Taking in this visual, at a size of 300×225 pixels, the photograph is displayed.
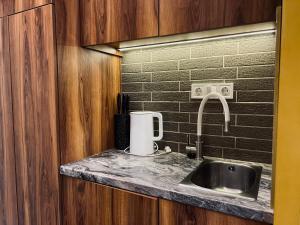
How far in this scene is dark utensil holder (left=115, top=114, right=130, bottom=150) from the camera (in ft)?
5.05

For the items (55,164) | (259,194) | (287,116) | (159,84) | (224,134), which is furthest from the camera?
(159,84)

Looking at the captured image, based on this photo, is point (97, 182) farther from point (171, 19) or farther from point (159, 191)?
point (171, 19)

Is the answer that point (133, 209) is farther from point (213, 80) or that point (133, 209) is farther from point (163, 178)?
point (213, 80)

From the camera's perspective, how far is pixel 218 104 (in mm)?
1341

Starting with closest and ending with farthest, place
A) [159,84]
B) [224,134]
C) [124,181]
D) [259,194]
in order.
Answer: [259,194], [124,181], [224,134], [159,84]

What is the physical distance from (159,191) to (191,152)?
0.51 m

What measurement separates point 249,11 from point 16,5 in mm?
1259

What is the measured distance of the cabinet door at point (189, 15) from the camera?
3.19 feet

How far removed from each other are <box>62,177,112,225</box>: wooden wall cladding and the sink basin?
0.46m

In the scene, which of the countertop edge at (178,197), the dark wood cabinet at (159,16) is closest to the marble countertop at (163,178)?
the countertop edge at (178,197)

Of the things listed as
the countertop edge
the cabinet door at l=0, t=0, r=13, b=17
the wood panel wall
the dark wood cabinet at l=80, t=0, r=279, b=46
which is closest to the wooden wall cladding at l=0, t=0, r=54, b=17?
the cabinet door at l=0, t=0, r=13, b=17

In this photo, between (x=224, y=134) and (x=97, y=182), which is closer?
(x=97, y=182)

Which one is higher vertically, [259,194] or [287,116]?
[287,116]

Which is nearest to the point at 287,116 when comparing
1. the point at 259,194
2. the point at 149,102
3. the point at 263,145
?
the point at 259,194
